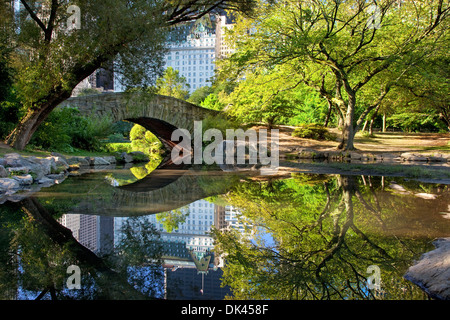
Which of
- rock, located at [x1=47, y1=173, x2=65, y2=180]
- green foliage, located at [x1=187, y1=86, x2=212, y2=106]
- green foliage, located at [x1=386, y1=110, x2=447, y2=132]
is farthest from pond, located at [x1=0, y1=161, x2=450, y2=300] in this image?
green foliage, located at [x1=187, y1=86, x2=212, y2=106]

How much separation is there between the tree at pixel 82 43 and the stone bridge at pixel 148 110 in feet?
5.30

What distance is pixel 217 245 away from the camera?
3.55 m

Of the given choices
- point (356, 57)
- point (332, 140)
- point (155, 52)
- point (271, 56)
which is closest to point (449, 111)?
point (332, 140)

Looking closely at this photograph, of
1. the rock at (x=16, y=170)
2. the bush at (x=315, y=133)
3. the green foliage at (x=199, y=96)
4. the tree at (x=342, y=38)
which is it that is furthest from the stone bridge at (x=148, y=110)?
the green foliage at (x=199, y=96)

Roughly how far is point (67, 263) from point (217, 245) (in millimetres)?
1400

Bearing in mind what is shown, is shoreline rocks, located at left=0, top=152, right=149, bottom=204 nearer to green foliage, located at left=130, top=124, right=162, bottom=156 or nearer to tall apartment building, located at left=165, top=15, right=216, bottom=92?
green foliage, located at left=130, top=124, right=162, bottom=156

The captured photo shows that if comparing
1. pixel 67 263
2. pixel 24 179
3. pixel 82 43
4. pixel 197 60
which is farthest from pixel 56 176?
pixel 197 60

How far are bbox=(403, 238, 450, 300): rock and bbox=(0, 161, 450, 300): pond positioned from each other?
3.6 inches

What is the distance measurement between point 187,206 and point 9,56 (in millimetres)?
10757

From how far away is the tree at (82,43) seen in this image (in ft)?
32.5

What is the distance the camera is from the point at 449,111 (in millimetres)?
25234

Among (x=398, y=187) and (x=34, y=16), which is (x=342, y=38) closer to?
(x=398, y=187)

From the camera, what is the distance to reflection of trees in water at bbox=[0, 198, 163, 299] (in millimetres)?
2355
